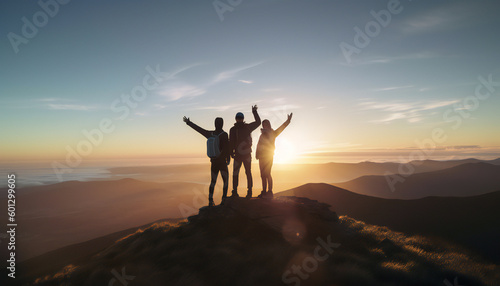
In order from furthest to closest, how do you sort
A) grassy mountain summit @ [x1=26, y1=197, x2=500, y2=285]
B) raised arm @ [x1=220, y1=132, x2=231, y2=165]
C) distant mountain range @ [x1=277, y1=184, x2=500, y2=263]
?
distant mountain range @ [x1=277, y1=184, x2=500, y2=263] → raised arm @ [x1=220, y1=132, x2=231, y2=165] → grassy mountain summit @ [x1=26, y1=197, x2=500, y2=285]

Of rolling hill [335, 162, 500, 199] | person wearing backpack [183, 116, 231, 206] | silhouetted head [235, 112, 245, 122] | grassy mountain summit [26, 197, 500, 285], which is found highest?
silhouetted head [235, 112, 245, 122]

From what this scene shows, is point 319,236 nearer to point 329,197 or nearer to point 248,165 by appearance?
point 248,165

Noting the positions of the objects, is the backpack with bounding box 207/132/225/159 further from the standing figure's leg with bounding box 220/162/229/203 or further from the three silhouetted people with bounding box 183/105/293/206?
the standing figure's leg with bounding box 220/162/229/203

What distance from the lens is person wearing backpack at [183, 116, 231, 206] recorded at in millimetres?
9087

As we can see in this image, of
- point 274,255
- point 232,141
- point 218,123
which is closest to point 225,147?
point 232,141

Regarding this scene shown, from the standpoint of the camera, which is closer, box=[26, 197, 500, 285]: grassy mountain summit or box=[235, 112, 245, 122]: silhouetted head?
box=[26, 197, 500, 285]: grassy mountain summit

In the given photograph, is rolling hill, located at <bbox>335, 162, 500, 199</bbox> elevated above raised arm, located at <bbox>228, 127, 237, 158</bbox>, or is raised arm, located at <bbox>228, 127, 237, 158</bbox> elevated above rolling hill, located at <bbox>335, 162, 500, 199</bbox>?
raised arm, located at <bbox>228, 127, 237, 158</bbox>

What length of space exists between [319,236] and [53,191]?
203 metres

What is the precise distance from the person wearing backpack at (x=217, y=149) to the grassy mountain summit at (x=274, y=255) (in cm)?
185

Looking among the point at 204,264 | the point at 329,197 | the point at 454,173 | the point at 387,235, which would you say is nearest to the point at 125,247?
the point at 204,264

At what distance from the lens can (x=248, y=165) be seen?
939 centimetres

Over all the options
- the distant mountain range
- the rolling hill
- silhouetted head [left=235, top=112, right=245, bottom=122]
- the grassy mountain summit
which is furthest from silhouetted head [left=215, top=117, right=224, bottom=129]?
the rolling hill

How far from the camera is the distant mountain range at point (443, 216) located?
655 inches

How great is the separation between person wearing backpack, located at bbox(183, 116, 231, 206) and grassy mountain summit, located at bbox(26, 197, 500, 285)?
185 cm
